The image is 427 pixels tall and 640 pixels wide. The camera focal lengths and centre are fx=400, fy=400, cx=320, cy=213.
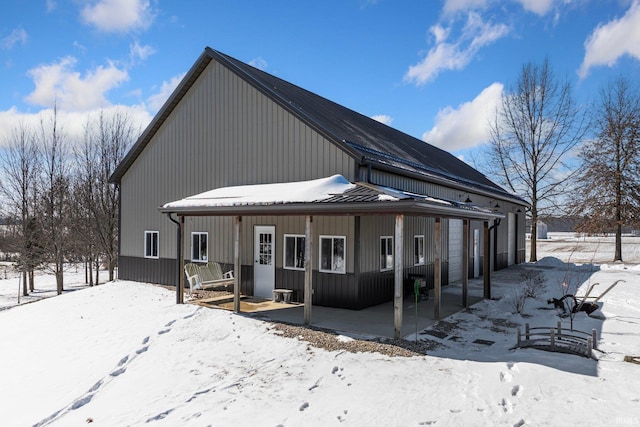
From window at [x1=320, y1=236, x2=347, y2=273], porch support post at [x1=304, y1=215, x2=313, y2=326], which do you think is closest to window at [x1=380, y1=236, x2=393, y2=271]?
window at [x1=320, y1=236, x2=347, y2=273]

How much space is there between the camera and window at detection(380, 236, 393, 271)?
11.0 m

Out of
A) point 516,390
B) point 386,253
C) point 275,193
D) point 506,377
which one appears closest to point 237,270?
point 275,193

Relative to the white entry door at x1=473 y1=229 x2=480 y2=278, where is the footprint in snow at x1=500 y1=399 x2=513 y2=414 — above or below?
below

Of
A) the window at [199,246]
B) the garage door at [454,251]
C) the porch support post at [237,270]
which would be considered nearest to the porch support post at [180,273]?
the window at [199,246]

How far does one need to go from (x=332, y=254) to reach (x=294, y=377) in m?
4.57

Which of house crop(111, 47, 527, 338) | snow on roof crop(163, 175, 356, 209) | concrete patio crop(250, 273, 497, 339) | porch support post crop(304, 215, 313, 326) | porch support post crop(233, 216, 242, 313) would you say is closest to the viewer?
concrete patio crop(250, 273, 497, 339)

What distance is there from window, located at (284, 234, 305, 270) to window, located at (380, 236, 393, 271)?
2186 millimetres

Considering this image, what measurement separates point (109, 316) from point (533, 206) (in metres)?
26.1

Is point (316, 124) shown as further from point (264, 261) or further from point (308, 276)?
point (264, 261)

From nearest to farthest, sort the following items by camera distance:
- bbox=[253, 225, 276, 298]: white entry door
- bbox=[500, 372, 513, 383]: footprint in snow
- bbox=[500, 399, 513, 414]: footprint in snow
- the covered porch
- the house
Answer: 1. bbox=[500, 399, 513, 414]: footprint in snow
2. bbox=[500, 372, 513, 383]: footprint in snow
3. the covered porch
4. the house
5. bbox=[253, 225, 276, 298]: white entry door

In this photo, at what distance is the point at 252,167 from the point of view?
12258mm

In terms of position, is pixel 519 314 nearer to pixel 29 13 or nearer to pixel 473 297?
pixel 473 297

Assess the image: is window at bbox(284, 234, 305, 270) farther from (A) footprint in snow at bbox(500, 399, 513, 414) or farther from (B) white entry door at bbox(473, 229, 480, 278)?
(B) white entry door at bbox(473, 229, 480, 278)

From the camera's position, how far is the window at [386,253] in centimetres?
1099
